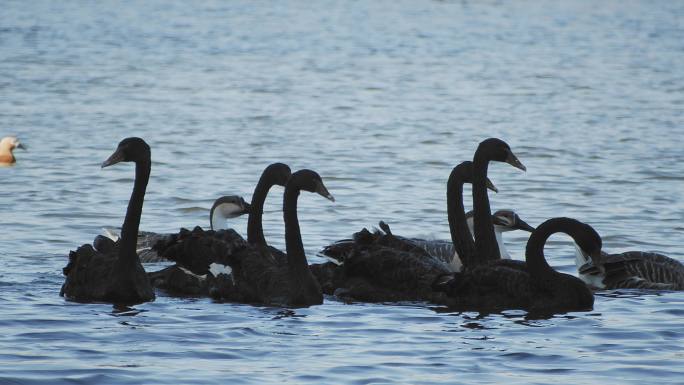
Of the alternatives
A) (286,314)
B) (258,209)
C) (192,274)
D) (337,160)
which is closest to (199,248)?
(192,274)

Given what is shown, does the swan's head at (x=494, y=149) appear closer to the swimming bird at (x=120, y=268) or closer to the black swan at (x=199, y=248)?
the black swan at (x=199, y=248)

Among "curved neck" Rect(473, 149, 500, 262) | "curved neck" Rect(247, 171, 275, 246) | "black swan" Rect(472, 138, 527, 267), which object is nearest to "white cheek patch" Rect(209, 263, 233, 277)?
"curved neck" Rect(247, 171, 275, 246)

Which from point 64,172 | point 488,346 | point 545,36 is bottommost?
point 488,346

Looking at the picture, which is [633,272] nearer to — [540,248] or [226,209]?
[540,248]

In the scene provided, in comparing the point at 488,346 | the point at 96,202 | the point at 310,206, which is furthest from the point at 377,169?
the point at 488,346

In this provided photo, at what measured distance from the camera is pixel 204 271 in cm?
1060

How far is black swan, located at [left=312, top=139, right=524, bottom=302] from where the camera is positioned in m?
10.3

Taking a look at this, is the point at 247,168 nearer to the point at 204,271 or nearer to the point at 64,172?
the point at 64,172

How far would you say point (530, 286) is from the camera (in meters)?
10.0

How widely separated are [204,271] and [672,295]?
345 centimetres

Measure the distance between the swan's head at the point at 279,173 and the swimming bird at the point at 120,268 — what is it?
3.62 ft

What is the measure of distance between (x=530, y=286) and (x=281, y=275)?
1745mm

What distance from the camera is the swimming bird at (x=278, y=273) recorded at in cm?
1007

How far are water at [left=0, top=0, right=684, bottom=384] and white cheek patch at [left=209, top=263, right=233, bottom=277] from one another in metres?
0.27
